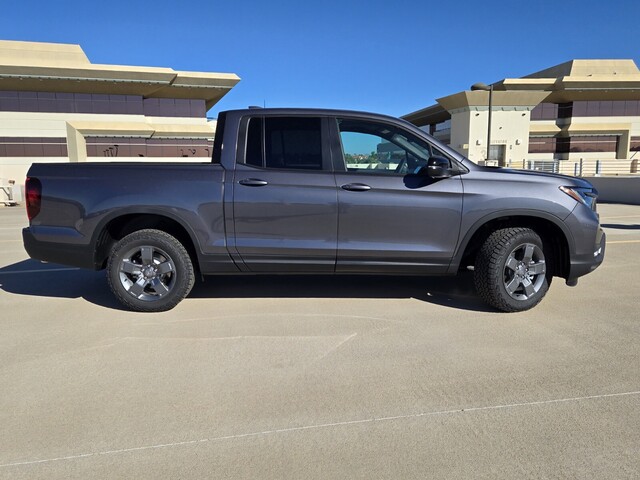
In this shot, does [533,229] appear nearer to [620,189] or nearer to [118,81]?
[620,189]

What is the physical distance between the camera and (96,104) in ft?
107

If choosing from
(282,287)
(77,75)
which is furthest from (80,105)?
(282,287)

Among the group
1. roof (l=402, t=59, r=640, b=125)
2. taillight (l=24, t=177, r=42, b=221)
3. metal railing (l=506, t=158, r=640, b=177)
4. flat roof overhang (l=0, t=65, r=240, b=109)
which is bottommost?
taillight (l=24, t=177, r=42, b=221)

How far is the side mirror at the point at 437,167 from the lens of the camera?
425 cm

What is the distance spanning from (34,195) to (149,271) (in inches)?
54.8

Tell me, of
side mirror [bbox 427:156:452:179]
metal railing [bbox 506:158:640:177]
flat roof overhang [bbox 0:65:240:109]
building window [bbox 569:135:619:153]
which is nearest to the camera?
side mirror [bbox 427:156:452:179]

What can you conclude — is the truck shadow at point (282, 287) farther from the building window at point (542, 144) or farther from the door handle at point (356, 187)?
the building window at point (542, 144)

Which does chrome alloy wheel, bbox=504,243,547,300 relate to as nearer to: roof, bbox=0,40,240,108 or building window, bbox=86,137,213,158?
building window, bbox=86,137,213,158

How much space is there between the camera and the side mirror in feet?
13.9

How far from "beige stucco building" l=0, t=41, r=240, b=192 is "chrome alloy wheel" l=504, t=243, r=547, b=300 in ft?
105

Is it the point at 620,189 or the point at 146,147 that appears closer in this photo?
the point at 620,189

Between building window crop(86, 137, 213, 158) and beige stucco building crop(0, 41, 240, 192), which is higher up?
beige stucco building crop(0, 41, 240, 192)

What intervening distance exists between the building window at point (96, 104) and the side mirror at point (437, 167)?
111ft

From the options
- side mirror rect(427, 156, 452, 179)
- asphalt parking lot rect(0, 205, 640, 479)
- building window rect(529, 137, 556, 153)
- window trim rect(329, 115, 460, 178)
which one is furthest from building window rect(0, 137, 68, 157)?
building window rect(529, 137, 556, 153)
